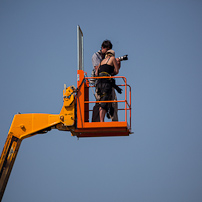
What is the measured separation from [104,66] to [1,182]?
5.41 metres

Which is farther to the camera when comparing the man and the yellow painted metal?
the man

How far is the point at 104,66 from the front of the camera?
23516 millimetres

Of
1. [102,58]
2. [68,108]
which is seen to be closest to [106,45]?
[102,58]

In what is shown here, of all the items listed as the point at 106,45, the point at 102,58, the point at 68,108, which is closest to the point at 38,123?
the point at 68,108

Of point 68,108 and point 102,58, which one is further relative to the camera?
point 102,58

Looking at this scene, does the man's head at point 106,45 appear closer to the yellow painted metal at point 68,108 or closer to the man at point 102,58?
the man at point 102,58

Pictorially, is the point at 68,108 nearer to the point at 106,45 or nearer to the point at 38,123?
the point at 38,123

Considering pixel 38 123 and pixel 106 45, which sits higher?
pixel 106 45

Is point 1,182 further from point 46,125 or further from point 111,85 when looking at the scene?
point 111,85

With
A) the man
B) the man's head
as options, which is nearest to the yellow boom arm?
the man

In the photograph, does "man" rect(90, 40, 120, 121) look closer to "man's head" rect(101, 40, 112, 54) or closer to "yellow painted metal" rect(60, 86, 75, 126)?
"man's head" rect(101, 40, 112, 54)

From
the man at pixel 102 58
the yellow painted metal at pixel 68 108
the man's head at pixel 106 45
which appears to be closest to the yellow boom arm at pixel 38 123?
the yellow painted metal at pixel 68 108

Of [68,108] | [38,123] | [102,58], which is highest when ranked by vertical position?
[102,58]

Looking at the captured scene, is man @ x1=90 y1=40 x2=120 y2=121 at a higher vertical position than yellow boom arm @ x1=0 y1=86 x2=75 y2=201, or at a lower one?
higher
